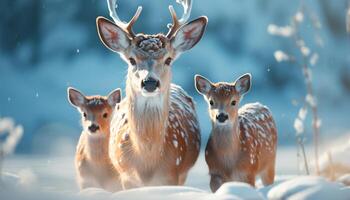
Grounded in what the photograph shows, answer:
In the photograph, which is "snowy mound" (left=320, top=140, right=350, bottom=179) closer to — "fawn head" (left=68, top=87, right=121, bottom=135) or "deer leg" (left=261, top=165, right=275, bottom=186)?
"deer leg" (left=261, top=165, right=275, bottom=186)

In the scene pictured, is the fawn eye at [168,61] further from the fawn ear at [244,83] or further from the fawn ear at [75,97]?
the fawn ear at [75,97]

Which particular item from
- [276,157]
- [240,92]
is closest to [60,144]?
[240,92]

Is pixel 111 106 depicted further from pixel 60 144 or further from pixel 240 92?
pixel 240 92

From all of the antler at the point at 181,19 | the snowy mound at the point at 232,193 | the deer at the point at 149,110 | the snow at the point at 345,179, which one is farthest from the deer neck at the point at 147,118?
the snow at the point at 345,179

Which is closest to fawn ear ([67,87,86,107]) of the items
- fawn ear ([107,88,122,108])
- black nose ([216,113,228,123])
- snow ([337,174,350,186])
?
fawn ear ([107,88,122,108])

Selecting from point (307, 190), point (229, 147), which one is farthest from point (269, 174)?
point (307, 190)

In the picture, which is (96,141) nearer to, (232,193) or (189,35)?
(189,35)

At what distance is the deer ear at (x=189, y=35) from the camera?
329 centimetres

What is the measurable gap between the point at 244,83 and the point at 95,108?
Result: 724mm

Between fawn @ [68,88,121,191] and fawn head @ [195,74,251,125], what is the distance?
48 centimetres

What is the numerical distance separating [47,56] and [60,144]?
408 millimetres

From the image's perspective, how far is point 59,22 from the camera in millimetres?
3465

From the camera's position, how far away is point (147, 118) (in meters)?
3.18

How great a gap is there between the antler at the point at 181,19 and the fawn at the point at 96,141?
0.44 metres
